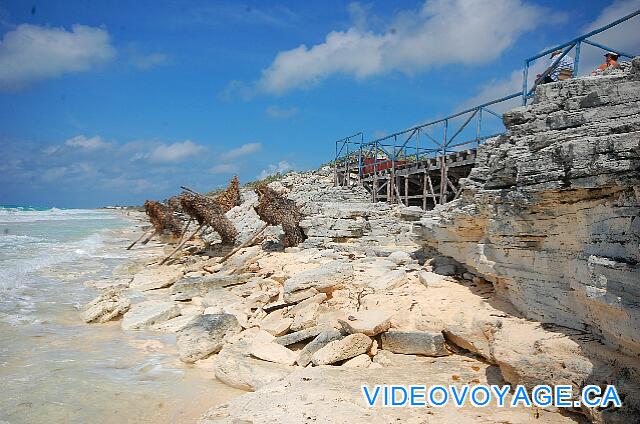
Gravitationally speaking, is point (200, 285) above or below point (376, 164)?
below

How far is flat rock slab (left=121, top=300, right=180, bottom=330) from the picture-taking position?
949 centimetres

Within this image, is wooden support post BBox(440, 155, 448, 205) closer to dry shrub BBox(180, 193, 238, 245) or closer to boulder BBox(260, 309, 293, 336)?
boulder BBox(260, 309, 293, 336)

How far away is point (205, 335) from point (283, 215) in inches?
359

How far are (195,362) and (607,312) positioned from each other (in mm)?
6417

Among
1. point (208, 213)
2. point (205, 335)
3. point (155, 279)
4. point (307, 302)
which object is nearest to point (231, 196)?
point (208, 213)

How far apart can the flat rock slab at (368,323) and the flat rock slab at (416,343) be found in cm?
20

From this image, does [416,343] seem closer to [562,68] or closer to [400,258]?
[400,258]

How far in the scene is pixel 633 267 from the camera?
13.4 feet

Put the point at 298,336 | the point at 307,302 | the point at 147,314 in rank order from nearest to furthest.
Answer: the point at 298,336 → the point at 307,302 → the point at 147,314

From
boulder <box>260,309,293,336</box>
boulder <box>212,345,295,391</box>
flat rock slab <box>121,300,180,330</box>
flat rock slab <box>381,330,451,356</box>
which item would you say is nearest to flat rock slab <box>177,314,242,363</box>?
boulder <box>260,309,293,336</box>

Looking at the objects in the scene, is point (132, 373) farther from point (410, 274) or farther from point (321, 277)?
point (410, 274)

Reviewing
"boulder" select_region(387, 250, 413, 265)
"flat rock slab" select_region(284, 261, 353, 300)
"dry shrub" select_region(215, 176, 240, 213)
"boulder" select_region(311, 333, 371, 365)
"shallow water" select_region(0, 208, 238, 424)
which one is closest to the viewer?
"shallow water" select_region(0, 208, 238, 424)

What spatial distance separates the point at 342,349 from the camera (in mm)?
6445

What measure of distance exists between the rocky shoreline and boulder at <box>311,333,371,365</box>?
2 cm
